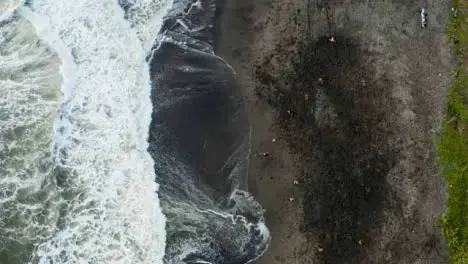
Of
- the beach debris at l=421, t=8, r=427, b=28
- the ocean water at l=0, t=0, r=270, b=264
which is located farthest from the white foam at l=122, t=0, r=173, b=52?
the beach debris at l=421, t=8, r=427, b=28

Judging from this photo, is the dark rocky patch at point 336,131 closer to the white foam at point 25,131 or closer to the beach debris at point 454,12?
the beach debris at point 454,12

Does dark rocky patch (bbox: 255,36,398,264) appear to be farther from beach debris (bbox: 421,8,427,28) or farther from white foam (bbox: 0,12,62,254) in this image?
white foam (bbox: 0,12,62,254)

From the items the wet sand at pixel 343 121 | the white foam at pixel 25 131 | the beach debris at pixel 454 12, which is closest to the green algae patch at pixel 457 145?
the beach debris at pixel 454 12

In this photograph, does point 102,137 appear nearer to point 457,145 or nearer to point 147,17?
point 147,17

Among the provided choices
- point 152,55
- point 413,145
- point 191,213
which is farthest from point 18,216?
point 413,145

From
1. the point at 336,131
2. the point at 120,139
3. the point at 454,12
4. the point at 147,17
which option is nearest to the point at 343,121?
the point at 336,131

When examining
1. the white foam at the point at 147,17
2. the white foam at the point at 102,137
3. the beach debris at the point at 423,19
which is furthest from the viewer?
the beach debris at the point at 423,19

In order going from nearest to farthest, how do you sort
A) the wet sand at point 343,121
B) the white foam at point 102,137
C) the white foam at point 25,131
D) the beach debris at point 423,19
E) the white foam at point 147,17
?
the white foam at point 102,137 → the white foam at point 25,131 → the wet sand at point 343,121 → the white foam at point 147,17 → the beach debris at point 423,19
